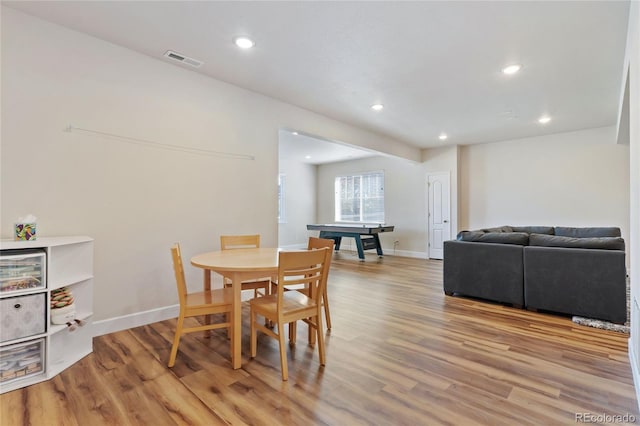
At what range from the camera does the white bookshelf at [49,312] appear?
77.2 inches

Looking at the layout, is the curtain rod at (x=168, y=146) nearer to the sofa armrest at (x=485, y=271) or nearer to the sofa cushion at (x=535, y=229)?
the sofa armrest at (x=485, y=271)

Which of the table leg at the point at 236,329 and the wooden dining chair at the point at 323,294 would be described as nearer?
the table leg at the point at 236,329

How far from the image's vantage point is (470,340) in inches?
106

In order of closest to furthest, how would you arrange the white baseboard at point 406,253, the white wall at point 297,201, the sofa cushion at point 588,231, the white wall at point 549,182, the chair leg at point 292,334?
the chair leg at point 292,334 → the sofa cushion at point 588,231 → the white wall at point 549,182 → the white baseboard at point 406,253 → the white wall at point 297,201

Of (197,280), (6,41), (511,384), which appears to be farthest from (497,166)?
(6,41)

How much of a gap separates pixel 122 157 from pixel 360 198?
672 cm

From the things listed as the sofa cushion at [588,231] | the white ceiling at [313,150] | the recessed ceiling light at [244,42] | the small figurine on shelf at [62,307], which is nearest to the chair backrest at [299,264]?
the small figurine on shelf at [62,307]

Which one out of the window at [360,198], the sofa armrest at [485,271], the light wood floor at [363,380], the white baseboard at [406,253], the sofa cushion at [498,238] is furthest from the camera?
the window at [360,198]

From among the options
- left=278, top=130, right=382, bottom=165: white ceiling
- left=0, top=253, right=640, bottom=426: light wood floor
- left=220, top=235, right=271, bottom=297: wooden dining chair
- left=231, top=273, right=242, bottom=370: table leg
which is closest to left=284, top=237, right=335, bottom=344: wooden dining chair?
left=0, top=253, right=640, bottom=426: light wood floor

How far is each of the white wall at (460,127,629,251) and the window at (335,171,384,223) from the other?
212cm

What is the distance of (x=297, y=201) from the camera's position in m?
9.38

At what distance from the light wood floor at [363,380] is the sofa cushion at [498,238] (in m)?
0.99

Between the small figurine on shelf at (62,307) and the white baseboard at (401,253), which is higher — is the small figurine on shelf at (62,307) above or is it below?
above

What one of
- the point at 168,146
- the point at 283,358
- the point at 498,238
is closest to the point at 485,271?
the point at 498,238
